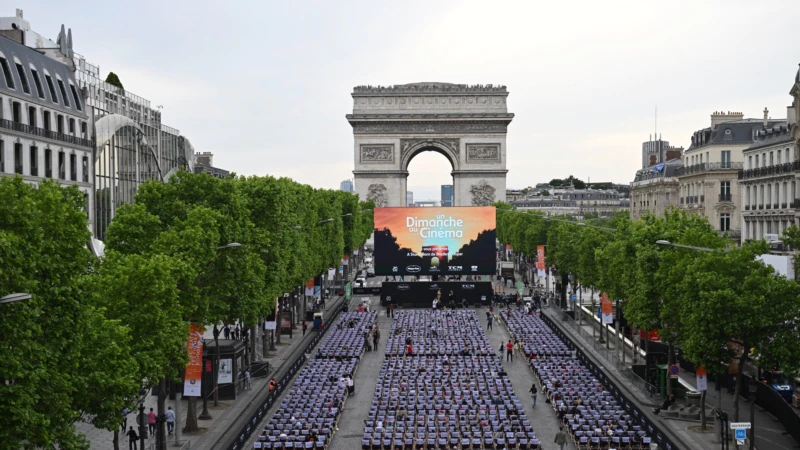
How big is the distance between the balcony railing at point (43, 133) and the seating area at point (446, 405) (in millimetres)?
20730

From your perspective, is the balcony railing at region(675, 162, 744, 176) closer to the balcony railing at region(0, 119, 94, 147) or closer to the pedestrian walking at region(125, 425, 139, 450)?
the balcony railing at region(0, 119, 94, 147)

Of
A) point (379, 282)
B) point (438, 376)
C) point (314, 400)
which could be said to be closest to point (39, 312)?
point (314, 400)

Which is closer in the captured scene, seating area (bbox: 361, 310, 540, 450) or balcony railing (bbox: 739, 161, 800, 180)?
seating area (bbox: 361, 310, 540, 450)

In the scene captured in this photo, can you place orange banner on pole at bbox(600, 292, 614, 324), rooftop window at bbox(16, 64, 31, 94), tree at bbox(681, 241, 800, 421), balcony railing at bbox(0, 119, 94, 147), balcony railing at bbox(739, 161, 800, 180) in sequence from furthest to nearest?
balcony railing at bbox(739, 161, 800, 180) < orange banner on pole at bbox(600, 292, 614, 324) < rooftop window at bbox(16, 64, 31, 94) < balcony railing at bbox(0, 119, 94, 147) < tree at bbox(681, 241, 800, 421)

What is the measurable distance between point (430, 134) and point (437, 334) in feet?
289

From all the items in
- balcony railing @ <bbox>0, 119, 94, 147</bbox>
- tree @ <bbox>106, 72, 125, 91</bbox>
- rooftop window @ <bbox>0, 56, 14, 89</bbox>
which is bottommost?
balcony railing @ <bbox>0, 119, 94, 147</bbox>

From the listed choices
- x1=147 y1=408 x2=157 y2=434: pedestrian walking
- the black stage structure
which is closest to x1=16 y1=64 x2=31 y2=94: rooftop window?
x1=147 y1=408 x2=157 y2=434: pedestrian walking

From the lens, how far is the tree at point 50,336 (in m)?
17.4

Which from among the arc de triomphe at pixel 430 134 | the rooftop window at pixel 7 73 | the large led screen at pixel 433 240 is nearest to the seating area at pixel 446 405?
the large led screen at pixel 433 240

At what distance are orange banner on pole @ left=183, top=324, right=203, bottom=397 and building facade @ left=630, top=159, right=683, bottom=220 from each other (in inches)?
2745

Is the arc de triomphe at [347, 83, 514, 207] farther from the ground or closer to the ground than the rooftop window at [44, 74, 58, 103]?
farther from the ground

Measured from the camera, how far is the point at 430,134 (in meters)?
144

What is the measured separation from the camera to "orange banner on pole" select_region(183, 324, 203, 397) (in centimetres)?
3183

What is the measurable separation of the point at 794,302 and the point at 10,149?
34621mm
